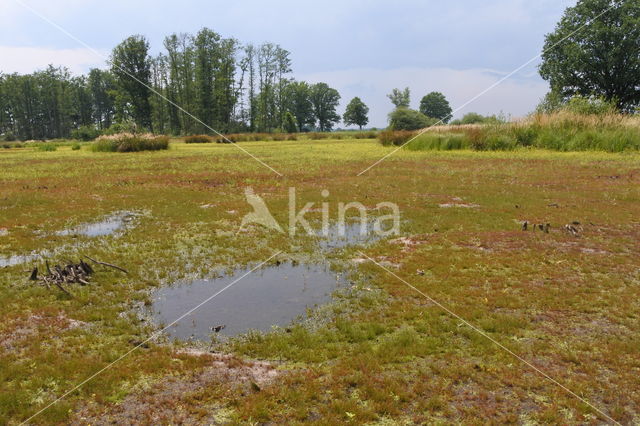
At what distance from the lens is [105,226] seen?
10.3m

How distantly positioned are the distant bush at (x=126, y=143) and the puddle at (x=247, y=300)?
30997 millimetres

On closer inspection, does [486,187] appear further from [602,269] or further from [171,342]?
[171,342]

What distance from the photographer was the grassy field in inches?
145

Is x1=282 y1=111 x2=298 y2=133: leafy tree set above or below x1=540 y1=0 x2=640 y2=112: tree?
below

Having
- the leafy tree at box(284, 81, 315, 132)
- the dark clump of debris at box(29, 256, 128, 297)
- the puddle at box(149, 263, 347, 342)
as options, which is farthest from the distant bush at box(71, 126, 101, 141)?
the puddle at box(149, 263, 347, 342)

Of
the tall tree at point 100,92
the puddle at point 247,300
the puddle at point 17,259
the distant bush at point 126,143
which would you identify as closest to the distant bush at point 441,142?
the distant bush at point 126,143

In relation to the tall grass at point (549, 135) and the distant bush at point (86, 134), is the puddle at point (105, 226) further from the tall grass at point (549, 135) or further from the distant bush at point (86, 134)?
the distant bush at point (86, 134)

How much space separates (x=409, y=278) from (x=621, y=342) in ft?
9.19

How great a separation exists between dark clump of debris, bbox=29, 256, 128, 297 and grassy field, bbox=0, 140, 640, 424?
0.18 m

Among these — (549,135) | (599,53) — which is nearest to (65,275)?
(549,135)

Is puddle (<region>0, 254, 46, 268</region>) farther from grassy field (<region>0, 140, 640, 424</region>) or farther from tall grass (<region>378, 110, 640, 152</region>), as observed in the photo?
tall grass (<region>378, 110, 640, 152</region>)

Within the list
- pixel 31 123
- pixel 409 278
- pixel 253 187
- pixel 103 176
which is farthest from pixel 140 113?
pixel 409 278

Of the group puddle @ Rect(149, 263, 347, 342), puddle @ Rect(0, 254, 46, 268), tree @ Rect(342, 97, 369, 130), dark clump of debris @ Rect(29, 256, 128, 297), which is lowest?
puddle @ Rect(149, 263, 347, 342)

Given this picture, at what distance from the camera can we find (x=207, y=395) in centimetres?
384
